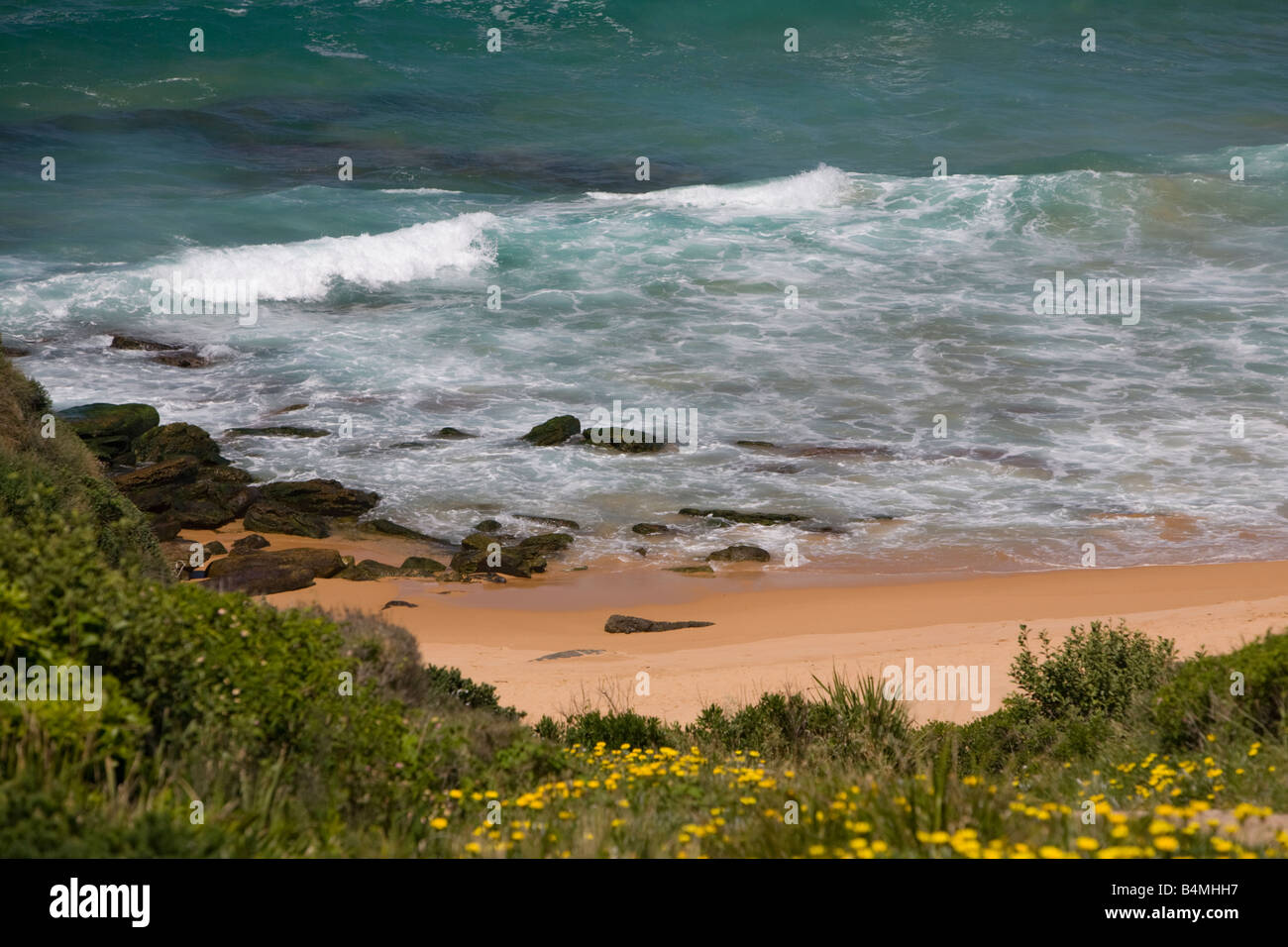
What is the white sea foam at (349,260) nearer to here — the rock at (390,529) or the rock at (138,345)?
the rock at (138,345)

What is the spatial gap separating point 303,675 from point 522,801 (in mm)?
1473

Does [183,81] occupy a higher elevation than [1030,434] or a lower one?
higher

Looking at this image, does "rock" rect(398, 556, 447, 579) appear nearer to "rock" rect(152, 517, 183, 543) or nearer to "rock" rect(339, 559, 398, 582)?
"rock" rect(339, 559, 398, 582)

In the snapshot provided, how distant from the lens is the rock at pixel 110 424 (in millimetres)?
17781

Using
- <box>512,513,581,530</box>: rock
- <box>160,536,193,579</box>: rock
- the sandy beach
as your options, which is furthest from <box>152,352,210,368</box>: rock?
<box>512,513,581,530</box>: rock

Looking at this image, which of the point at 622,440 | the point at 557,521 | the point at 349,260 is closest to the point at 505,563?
the point at 557,521

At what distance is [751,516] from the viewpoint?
665 inches

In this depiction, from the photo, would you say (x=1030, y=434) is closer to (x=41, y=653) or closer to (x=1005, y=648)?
(x=1005, y=648)

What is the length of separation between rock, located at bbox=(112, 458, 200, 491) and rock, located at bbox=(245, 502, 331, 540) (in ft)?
4.31

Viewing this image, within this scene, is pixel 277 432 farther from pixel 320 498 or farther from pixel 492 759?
pixel 492 759

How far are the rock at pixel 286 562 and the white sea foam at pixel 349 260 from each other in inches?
579

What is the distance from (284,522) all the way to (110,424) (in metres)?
3.87

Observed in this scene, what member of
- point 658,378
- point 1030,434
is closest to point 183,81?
point 658,378

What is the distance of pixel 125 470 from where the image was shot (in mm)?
17438
